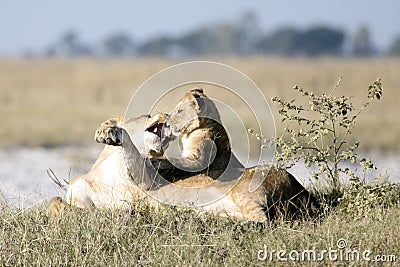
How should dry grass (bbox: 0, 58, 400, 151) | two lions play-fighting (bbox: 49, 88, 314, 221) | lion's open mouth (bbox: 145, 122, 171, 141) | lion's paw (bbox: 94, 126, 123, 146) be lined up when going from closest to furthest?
1. lion's paw (bbox: 94, 126, 123, 146)
2. two lions play-fighting (bbox: 49, 88, 314, 221)
3. lion's open mouth (bbox: 145, 122, 171, 141)
4. dry grass (bbox: 0, 58, 400, 151)

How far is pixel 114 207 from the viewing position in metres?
5.11

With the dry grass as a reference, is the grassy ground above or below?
below

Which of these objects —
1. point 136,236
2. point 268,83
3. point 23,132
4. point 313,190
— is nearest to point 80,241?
point 136,236

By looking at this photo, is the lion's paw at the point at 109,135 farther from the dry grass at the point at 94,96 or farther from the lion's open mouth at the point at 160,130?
the dry grass at the point at 94,96

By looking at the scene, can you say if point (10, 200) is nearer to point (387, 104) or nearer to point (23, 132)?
point (23, 132)

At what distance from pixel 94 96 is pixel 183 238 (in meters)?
15.7

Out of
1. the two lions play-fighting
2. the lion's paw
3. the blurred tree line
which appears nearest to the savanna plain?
the two lions play-fighting

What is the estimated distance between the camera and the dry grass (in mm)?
14039

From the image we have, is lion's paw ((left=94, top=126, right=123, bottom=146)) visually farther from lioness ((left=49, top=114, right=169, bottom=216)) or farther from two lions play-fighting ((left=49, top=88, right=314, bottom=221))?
lioness ((left=49, top=114, right=169, bottom=216))

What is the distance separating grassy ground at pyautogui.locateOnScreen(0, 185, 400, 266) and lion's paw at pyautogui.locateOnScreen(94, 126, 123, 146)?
0.45 m

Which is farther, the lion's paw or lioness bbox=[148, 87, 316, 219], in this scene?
lioness bbox=[148, 87, 316, 219]

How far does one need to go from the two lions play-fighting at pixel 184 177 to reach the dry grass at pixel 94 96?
8.23m

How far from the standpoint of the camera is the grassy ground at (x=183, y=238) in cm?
445

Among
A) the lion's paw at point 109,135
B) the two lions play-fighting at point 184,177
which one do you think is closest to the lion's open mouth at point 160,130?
the two lions play-fighting at point 184,177
